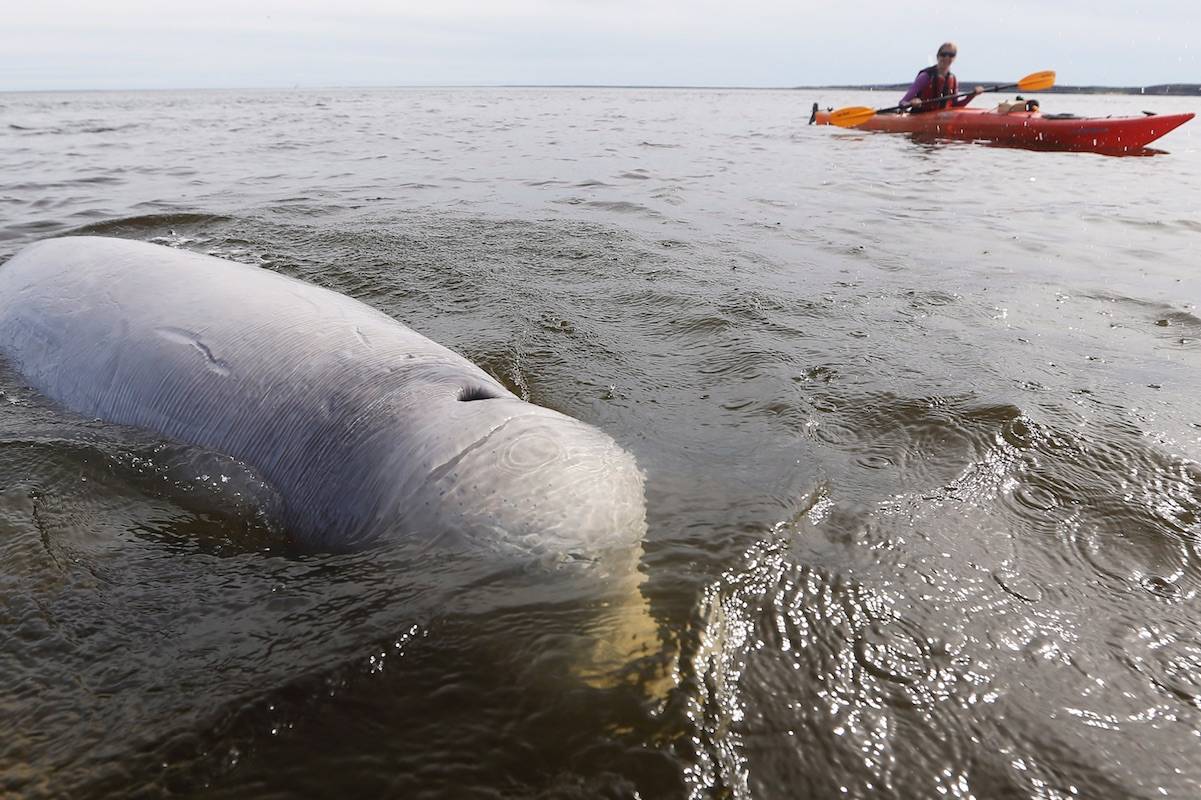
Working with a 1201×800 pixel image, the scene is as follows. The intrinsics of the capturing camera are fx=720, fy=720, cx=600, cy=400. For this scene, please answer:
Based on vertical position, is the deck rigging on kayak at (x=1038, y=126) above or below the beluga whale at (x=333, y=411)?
above

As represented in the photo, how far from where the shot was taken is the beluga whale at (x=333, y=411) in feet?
8.39

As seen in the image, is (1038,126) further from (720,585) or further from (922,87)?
(720,585)

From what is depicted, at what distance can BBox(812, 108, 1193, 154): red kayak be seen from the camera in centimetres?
1681

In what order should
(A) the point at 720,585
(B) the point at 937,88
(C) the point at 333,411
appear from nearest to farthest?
(A) the point at 720,585 → (C) the point at 333,411 → (B) the point at 937,88

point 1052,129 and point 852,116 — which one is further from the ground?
point 852,116

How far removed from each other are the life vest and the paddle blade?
1.47m

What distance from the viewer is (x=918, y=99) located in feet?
70.5

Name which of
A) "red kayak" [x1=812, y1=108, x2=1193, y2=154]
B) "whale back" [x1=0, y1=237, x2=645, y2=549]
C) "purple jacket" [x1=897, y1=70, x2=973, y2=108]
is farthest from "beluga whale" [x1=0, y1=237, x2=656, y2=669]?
"purple jacket" [x1=897, y1=70, x2=973, y2=108]

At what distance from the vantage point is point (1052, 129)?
17.4 metres

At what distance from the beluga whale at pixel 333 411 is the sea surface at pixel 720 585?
115mm

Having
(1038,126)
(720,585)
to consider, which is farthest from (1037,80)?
(720,585)

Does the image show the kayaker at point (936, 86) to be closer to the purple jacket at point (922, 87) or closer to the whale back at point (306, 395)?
the purple jacket at point (922, 87)

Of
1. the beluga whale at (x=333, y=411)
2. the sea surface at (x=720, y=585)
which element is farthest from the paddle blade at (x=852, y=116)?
the beluga whale at (x=333, y=411)

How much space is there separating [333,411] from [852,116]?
883 inches
